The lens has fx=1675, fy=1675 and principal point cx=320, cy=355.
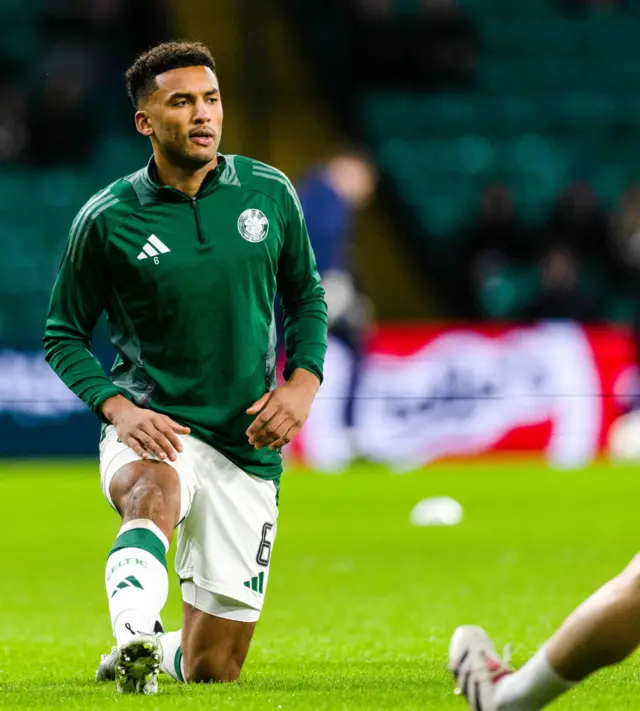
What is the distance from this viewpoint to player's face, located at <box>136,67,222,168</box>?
534 centimetres

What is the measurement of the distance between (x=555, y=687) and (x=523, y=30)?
18.6 meters

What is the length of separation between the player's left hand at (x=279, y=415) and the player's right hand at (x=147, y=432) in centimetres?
26

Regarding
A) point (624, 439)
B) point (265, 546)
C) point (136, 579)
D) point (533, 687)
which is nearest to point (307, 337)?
point (265, 546)

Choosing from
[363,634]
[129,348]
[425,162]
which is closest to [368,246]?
[425,162]

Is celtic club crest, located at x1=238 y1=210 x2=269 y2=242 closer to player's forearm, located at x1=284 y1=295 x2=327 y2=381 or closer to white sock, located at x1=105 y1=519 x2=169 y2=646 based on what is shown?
player's forearm, located at x1=284 y1=295 x2=327 y2=381

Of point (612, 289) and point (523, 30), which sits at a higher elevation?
point (523, 30)

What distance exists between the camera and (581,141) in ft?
69.3

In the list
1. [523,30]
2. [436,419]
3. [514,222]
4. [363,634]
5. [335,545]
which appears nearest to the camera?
[363,634]

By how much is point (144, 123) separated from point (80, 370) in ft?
2.75

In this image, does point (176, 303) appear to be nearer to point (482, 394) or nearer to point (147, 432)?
point (147, 432)

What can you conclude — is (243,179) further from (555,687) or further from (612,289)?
(612,289)

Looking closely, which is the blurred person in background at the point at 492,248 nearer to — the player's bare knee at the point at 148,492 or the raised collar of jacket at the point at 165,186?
the raised collar of jacket at the point at 165,186

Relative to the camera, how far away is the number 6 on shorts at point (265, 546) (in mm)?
5551

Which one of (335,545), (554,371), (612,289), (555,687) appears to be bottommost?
(555,687)
